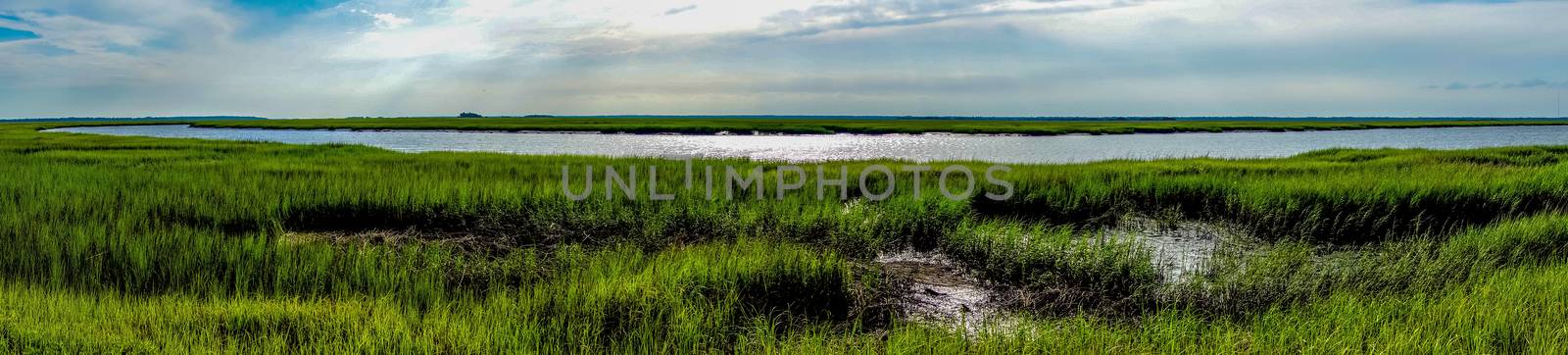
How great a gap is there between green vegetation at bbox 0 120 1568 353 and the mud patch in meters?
0.15

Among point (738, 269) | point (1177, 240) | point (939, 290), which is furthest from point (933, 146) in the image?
point (738, 269)

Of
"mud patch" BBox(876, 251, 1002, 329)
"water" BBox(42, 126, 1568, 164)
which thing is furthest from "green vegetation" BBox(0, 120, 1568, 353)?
"water" BBox(42, 126, 1568, 164)

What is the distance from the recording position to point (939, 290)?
5457mm

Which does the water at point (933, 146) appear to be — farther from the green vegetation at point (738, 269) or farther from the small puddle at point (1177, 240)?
the green vegetation at point (738, 269)

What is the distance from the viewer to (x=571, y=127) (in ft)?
255

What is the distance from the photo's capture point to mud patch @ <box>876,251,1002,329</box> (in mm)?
4746

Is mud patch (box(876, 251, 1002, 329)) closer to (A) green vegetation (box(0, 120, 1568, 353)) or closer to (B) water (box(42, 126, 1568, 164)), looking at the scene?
(A) green vegetation (box(0, 120, 1568, 353))

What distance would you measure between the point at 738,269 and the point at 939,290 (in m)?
1.64

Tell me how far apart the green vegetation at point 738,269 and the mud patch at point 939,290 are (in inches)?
6.1

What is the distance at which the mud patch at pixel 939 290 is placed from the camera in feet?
15.6

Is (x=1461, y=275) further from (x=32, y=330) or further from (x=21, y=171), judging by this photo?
(x=21, y=171)

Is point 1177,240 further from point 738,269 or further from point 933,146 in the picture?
point 933,146

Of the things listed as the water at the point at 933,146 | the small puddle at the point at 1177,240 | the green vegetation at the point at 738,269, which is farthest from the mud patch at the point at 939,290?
the water at the point at 933,146

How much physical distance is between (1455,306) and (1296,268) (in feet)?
6.22
